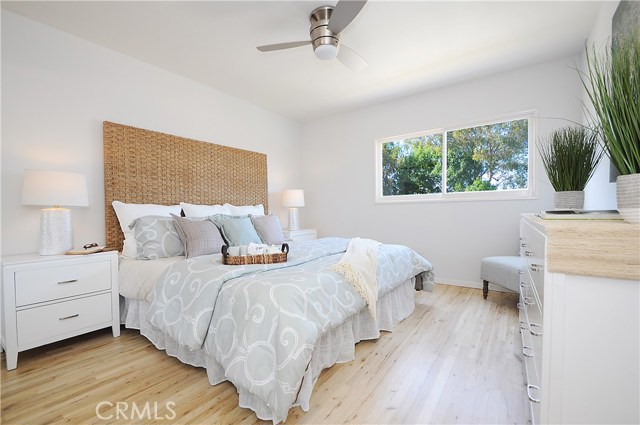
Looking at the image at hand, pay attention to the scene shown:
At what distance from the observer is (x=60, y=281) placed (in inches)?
78.0

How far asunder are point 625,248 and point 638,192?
0.16 meters

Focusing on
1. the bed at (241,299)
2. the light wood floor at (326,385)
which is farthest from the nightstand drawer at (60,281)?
the light wood floor at (326,385)

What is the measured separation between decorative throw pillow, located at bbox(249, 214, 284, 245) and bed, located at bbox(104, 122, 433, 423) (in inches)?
14.7

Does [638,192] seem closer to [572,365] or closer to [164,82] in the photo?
[572,365]

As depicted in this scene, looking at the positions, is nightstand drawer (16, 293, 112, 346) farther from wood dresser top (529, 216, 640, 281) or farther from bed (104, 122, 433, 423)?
wood dresser top (529, 216, 640, 281)

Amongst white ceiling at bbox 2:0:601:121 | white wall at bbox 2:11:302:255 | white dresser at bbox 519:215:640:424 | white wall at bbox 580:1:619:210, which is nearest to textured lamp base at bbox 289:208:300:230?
white wall at bbox 2:11:302:255

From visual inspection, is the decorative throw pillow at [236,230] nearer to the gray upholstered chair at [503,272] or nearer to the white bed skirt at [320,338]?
the white bed skirt at [320,338]

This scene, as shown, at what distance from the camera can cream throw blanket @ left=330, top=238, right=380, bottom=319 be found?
1865 mm

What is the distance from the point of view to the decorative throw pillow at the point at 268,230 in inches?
113

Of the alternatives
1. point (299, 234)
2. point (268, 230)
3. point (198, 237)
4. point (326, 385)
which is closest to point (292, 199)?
point (299, 234)

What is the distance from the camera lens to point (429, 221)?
378 centimetres

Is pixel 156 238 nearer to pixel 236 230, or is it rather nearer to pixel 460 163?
pixel 236 230

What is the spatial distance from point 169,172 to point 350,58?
7.16 ft

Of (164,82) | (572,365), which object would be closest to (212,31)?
(164,82)
